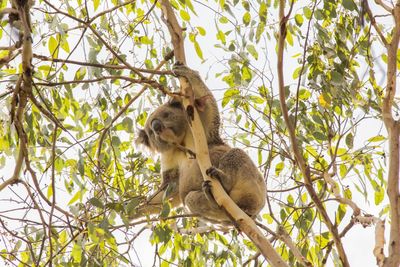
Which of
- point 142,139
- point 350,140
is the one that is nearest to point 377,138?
point 350,140

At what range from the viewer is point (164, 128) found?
4.94 m

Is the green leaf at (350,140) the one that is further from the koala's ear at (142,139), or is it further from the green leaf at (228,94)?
the koala's ear at (142,139)

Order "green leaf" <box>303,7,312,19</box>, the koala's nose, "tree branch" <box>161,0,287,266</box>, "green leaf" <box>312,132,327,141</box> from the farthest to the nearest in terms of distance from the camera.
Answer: the koala's nose < "green leaf" <box>303,7,312,19</box> < "green leaf" <box>312,132,327,141</box> < "tree branch" <box>161,0,287,266</box>

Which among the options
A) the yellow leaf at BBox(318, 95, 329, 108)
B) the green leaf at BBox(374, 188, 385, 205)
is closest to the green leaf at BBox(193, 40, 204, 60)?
the yellow leaf at BBox(318, 95, 329, 108)

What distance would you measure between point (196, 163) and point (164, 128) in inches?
15.1

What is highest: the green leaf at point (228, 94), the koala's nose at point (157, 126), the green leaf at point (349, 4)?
the koala's nose at point (157, 126)

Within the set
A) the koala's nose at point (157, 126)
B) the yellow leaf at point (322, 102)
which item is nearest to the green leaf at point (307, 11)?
the yellow leaf at point (322, 102)

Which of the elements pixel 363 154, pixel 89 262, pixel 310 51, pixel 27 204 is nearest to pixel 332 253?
pixel 363 154

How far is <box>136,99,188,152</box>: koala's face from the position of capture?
16.2 ft

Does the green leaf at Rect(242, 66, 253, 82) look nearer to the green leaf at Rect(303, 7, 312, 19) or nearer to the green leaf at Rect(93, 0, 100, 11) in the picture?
the green leaf at Rect(303, 7, 312, 19)

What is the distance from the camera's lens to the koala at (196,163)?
4453 mm

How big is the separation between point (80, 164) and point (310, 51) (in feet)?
5.61

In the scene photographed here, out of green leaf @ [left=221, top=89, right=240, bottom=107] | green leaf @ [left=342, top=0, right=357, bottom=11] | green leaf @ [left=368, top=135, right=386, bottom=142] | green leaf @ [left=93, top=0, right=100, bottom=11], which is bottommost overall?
green leaf @ [left=368, top=135, right=386, bottom=142]

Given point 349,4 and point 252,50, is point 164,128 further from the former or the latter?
point 349,4
